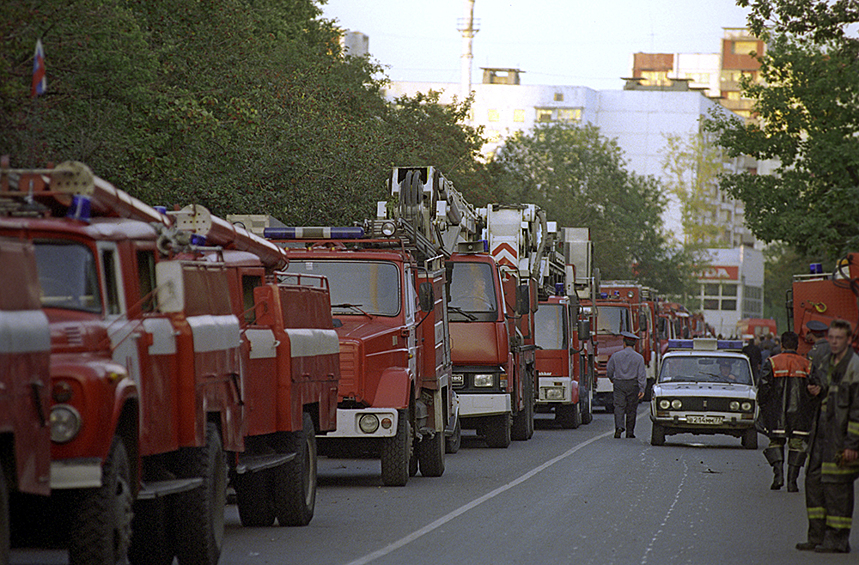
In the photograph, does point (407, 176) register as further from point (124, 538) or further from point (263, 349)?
point (124, 538)

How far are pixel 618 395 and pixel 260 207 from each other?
8873mm

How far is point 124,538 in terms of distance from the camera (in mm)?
7668

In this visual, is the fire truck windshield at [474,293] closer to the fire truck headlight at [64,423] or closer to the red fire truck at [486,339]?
the red fire truck at [486,339]

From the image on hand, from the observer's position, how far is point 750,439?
931 inches

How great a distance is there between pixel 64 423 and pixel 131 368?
1.08 meters

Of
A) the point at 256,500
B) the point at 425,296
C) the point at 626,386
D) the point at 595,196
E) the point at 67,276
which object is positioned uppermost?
the point at 595,196

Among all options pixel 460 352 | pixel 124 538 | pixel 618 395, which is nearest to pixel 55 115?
pixel 460 352

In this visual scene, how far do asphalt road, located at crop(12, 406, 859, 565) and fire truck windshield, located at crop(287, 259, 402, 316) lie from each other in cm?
210

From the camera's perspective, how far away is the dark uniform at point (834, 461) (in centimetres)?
1085

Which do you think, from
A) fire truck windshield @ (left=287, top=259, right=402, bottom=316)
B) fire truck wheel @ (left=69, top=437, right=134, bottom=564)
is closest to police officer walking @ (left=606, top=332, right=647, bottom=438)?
fire truck windshield @ (left=287, top=259, right=402, bottom=316)

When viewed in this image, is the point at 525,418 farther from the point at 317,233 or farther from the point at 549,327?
the point at 317,233

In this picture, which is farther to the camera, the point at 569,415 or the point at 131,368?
the point at 569,415

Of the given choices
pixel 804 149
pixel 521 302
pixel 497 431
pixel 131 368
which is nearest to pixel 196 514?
pixel 131 368

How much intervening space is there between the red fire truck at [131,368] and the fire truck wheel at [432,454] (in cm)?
729
